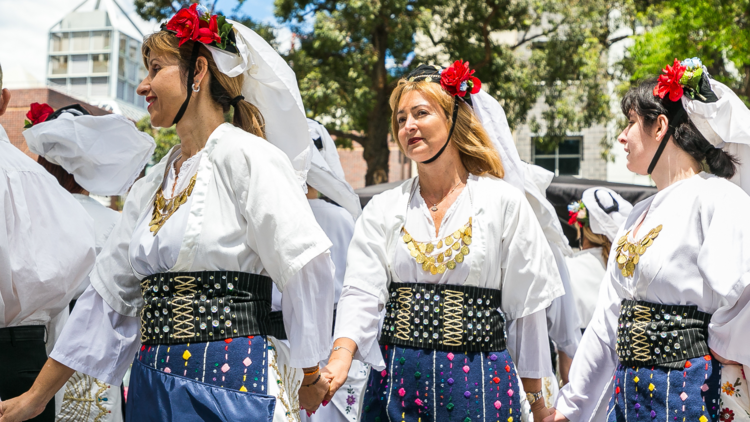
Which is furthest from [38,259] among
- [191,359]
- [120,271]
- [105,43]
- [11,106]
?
[105,43]

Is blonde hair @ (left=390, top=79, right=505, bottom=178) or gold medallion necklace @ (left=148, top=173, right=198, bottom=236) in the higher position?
blonde hair @ (left=390, top=79, right=505, bottom=178)

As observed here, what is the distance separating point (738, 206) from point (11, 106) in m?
26.2

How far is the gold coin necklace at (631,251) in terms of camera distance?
2.72 m

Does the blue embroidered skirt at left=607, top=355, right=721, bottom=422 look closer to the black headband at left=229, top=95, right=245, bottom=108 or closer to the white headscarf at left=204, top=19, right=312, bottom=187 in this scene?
the white headscarf at left=204, top=19, right=312, bottom=187

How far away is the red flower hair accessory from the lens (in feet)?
9.18

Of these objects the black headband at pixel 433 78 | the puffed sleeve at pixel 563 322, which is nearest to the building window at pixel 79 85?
the puffed sleeve at pixel 563 322

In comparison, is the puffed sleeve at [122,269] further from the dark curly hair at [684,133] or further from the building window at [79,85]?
the building window at [79,85]

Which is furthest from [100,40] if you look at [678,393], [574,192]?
[678,393]

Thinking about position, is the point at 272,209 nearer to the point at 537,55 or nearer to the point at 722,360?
the point at 722,360

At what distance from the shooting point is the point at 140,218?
2.40 m

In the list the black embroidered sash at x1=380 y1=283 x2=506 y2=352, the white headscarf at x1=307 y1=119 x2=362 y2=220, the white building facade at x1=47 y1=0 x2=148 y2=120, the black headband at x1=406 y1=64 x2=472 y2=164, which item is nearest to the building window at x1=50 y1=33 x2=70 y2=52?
the white building facade at x1=47 y1=0 x2=148 y2=120

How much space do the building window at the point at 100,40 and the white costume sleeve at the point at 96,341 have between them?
177 feet

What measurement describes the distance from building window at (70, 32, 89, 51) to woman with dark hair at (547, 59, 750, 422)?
56.3m

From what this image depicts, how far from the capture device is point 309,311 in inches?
84.9
